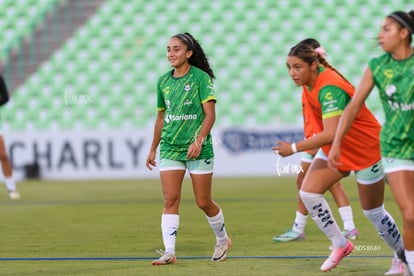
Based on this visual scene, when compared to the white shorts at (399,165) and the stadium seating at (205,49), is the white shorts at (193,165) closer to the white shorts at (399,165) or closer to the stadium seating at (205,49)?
the white shorts at (399,165)

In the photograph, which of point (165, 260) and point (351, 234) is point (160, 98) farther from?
point (351, 234)

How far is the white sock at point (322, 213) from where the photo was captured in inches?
263

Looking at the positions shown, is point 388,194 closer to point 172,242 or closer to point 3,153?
point 3,153

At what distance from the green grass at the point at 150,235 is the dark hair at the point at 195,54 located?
63.5 inches

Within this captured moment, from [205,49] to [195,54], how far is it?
16.0 m

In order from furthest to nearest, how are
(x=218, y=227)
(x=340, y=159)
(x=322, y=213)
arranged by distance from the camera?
(x=218, y=227)
(x=322, y=213)
(x=340, y=159)

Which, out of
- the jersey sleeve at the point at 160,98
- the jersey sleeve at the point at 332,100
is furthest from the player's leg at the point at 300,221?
the jersey sleeve at the point at 332,100

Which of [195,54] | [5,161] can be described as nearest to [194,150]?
[195,54]

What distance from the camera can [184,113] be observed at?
743cm

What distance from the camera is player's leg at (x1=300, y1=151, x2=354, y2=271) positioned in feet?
21.9

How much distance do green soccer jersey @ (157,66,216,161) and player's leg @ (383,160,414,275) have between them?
80.9 inches

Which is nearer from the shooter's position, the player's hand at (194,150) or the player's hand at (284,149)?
the player's hand at (284,149)

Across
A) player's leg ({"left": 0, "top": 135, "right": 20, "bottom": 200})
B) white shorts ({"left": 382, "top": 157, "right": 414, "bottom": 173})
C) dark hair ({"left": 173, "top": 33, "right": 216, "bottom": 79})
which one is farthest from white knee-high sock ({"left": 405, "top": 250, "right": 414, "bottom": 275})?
player's leg ({"left": 0, "top": 135, "right": 20, "bottom": 200})

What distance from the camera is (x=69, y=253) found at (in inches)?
320
